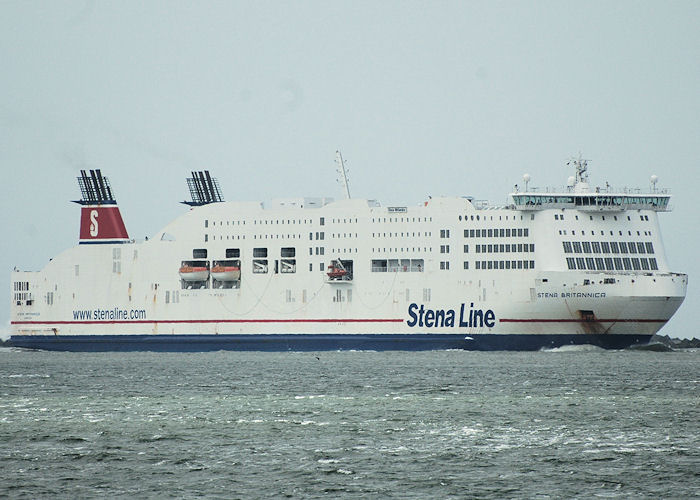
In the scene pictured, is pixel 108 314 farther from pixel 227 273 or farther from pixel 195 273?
pixel 227 273

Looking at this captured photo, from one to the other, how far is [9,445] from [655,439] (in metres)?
15.7

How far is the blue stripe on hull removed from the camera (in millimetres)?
60906

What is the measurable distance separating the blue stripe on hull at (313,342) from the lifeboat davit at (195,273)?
337cm

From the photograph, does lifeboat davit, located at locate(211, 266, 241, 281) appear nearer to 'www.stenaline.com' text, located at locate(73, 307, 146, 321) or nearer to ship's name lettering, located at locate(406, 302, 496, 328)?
'www.stenaline.com' text, located at locate(73, 307, 146, 321)

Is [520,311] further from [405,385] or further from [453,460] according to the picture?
[453,460]

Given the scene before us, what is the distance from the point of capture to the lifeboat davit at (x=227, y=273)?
6794cm

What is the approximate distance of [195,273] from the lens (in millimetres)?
68875

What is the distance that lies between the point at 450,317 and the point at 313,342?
27.1ft

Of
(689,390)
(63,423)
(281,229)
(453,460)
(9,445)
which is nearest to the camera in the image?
(453,460)

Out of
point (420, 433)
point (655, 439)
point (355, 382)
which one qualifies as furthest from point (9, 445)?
point (355, 382)

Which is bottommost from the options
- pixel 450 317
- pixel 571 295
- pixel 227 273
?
pixel 450 317

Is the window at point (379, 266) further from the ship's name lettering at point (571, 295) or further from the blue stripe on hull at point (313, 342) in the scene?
the ship's name lettering at point (571, 295)

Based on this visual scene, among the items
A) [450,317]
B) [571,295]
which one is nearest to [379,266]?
[450,317]

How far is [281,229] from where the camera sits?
67312mm
